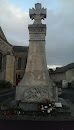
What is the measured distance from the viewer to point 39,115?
4207mm

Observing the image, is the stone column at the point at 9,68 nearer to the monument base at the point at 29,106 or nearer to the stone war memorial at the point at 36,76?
the stone war memorial at the point at 36,76

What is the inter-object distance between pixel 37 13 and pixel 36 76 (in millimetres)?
3713

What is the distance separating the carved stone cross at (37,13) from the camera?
5695mm

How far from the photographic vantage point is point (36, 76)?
5230 mm

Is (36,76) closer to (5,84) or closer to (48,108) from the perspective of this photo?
(48,108)

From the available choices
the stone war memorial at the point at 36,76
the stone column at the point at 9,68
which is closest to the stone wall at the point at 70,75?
the stone column at the point at 9,68

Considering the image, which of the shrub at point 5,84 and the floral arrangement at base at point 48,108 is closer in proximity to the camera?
the floral arrangement at base at point 48,108

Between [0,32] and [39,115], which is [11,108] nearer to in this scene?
[39,115]

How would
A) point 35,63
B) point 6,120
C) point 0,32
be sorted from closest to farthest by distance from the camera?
point 6,120
point 35,63
point 0,32

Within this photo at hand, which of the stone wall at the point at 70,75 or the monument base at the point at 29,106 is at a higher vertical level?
the stone wall at the point at 70,75

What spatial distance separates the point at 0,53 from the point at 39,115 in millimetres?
16147

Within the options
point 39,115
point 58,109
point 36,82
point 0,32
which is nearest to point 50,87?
point 36,82

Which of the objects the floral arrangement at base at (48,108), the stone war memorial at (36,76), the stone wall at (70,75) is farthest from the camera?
the stone wall at (70,75)

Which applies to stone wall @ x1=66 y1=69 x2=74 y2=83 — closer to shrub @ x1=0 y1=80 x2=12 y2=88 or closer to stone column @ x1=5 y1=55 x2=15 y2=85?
stone column @ x1=5 y1=55 x2=15 y2=85
